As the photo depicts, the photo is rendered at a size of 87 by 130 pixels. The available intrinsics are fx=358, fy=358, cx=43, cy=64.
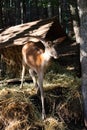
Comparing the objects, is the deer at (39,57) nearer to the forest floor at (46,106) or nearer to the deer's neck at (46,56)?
the deer's neck at (46,56)

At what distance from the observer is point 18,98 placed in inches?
307

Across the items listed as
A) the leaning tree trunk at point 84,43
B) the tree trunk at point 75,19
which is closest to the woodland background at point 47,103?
the leaning tree trunk at point 84,43

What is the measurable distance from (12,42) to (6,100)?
1645mm

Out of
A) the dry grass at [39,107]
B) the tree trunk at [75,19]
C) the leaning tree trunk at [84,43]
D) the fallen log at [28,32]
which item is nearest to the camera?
the leaning tree trunk at [84,43]

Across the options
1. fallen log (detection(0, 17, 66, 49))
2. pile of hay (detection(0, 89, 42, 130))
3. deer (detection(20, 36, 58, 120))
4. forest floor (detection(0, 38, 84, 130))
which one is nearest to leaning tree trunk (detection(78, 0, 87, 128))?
forest floor (detection(0, 38, 84, 130))

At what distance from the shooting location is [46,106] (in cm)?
811

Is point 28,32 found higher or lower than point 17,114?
higher

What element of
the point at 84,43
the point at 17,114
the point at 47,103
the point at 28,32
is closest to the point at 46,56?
the point at 84,43

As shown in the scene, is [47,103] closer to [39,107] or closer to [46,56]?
[39,107]

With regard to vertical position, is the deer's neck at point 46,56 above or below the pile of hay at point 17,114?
above

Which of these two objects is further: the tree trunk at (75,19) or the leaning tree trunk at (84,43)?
the tree trunk at (75,19)

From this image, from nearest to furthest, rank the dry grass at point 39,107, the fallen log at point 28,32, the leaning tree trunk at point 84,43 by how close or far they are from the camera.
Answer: the leaning tree trunk at point 84,43 → the dry grass at point 39,107 → the fallen log at point 28,32

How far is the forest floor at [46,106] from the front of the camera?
7500mm

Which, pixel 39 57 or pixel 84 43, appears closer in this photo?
pixel 84 43
